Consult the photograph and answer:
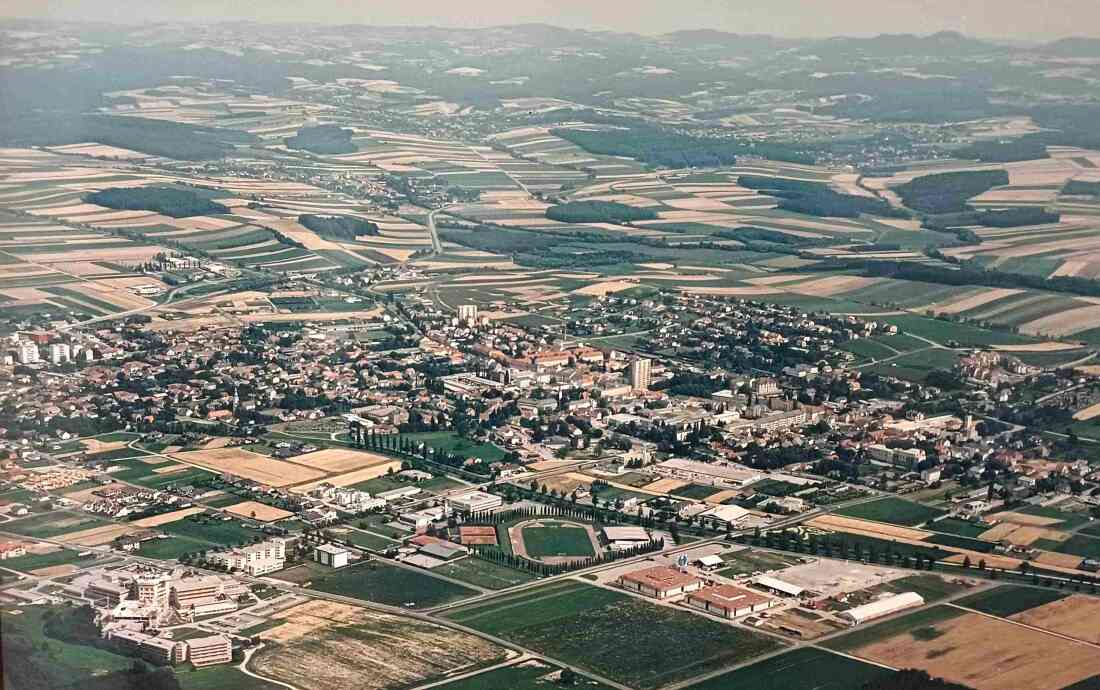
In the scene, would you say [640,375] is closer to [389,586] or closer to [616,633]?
[389,586]

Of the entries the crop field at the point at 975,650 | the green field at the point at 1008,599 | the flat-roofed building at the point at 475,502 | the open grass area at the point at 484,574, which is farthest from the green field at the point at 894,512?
the open grass area at the point at 484,574

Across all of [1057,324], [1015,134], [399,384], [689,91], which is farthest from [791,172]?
[399,384]

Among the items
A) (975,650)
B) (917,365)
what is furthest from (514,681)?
(917,365)

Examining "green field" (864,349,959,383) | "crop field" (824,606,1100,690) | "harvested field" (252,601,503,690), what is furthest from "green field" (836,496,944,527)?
"green field" (864,349,959,383)

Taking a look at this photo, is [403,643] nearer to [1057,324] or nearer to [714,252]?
[1057,324]

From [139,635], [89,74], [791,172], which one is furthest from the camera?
[791,172]

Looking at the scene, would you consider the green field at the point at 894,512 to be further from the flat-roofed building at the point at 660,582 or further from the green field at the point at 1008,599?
the flat-roofed building at the point at 660,582
